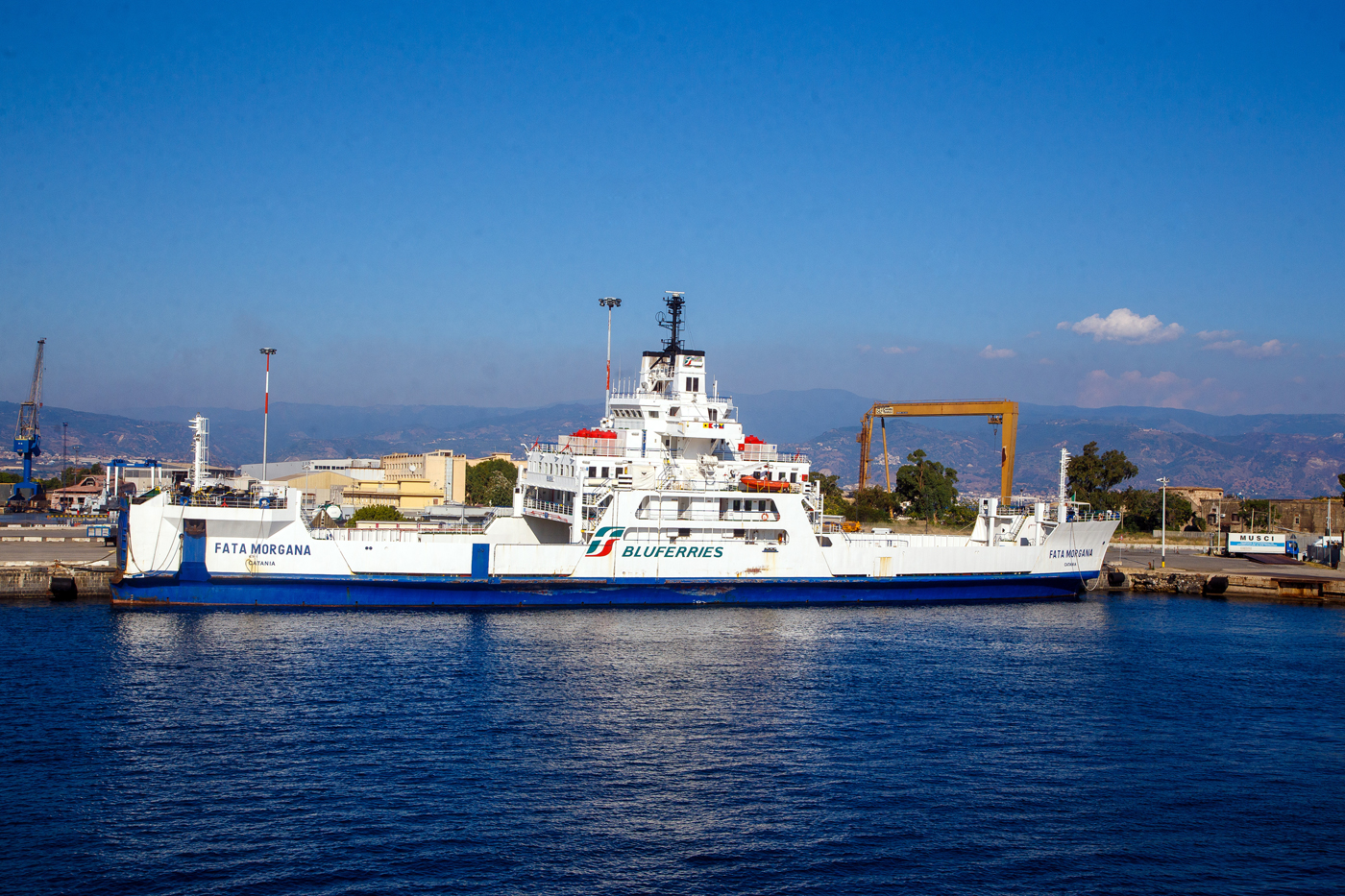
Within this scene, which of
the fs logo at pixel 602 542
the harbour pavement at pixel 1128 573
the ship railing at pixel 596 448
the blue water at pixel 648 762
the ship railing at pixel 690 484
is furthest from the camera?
the ship railing at pixel 596 448

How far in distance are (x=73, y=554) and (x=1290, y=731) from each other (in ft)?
135

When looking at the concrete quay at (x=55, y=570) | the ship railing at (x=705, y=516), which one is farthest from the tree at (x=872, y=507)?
the concrete quay at (x=55, y=570)

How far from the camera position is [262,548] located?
31.0 meters

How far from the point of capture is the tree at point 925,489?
7419 cm

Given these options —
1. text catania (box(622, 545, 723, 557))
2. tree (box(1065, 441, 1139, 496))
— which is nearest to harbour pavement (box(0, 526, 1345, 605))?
text catania (box(622, 545, 723, 557))

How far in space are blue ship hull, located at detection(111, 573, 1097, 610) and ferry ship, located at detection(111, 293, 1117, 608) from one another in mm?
46

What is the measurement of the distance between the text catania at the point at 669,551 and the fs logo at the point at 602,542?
550 millimetres

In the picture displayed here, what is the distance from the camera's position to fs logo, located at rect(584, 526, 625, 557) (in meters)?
32.6

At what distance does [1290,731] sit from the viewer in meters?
20.2

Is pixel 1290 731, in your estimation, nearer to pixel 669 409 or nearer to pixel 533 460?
pixel 669 409

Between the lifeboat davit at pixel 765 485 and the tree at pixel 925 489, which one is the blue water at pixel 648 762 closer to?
the lifeboat davit at pixel 765 485

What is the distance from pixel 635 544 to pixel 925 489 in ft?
149

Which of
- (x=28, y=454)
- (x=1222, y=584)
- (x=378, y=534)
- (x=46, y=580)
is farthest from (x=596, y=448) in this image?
(x=28, y=454)

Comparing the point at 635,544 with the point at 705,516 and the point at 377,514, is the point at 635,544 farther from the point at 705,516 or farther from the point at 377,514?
the point at 377,514
